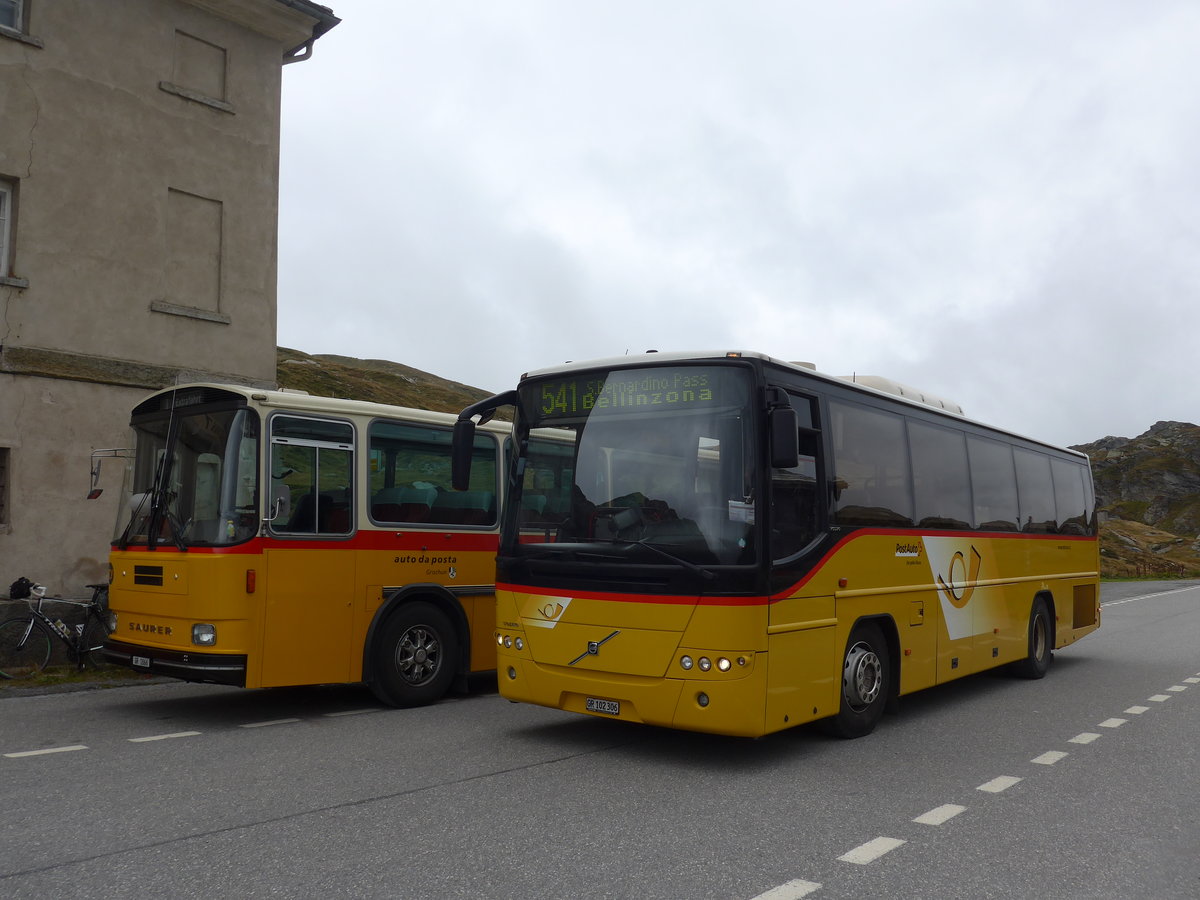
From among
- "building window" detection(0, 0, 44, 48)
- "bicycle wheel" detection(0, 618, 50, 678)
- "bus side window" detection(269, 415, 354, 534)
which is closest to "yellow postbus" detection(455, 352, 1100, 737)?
"bus side window" detection(269, 415, 354, 534)

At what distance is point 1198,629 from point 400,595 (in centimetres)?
1669

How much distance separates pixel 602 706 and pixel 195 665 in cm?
338

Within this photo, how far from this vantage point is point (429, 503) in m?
10.2

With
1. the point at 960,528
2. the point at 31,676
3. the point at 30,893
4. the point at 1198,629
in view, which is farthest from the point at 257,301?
the point at 1198,629

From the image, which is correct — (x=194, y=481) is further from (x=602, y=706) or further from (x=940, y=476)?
(x=940, y=476)

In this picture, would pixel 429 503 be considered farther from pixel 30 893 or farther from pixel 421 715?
pixel 30 893

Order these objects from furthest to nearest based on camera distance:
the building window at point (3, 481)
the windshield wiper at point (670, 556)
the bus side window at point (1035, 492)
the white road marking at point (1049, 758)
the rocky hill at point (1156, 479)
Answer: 1. the rocky hill at point (1156, 479)
2. the building window at point (3, 481)
3. the bus side window at point (1035, 492)
4. the white road marking at point (1049, 758)
5. the windshield wiper at point (670, 556)

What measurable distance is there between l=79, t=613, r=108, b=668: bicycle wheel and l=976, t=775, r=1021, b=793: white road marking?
9.13 metres

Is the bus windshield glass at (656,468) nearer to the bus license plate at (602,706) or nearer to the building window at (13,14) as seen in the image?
the bus license plate at (602,706)

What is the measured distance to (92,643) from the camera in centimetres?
1176

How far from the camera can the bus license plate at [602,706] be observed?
7418 mm

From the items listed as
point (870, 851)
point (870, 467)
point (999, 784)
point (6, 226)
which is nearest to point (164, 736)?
point (870, 851)

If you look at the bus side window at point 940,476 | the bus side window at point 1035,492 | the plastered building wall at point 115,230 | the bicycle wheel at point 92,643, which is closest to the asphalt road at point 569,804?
the bicycle wheel at point 92,643

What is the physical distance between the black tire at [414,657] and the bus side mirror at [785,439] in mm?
4340
